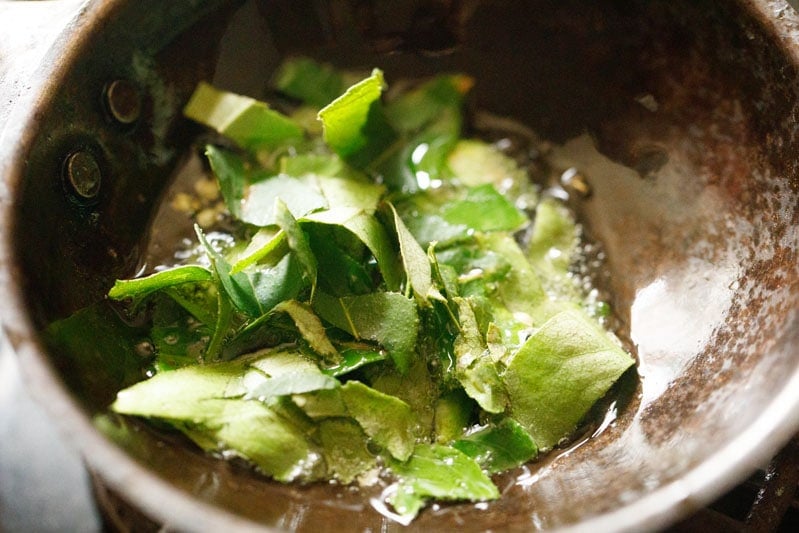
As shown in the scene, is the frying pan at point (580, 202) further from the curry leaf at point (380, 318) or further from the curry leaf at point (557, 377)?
the curry leaf at point (380, 318)

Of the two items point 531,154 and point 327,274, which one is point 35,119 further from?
point 531,154

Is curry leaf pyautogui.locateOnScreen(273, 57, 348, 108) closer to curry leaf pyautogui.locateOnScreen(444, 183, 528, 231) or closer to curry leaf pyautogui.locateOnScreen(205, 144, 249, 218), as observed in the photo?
curry leaf pyautogui.locateOnScreen(205, 144, 249, 218)

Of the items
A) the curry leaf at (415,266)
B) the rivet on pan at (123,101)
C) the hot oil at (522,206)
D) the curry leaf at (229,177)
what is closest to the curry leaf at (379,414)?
the curry leaf at (415,266)

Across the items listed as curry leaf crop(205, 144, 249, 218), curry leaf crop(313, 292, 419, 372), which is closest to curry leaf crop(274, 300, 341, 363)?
curry leaf crop(313, 292, 419, 372)

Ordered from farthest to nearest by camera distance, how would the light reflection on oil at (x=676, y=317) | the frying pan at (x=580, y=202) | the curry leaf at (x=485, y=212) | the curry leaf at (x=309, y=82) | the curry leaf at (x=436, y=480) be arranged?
the curry leaf at (x=309, y=82), the curry leaf at (x=485, y=212), the light reflection on oil at (x=676, y=317), the curry leaf at (x=436, y=480), the frying pan at (x=580, y=202)

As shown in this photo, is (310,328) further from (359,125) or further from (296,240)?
(359,125)

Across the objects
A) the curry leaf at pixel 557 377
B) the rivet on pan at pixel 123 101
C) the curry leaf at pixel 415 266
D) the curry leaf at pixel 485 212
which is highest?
the rivet on pan at pixel 123 101

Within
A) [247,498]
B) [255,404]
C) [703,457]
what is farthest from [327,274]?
[703,457]
